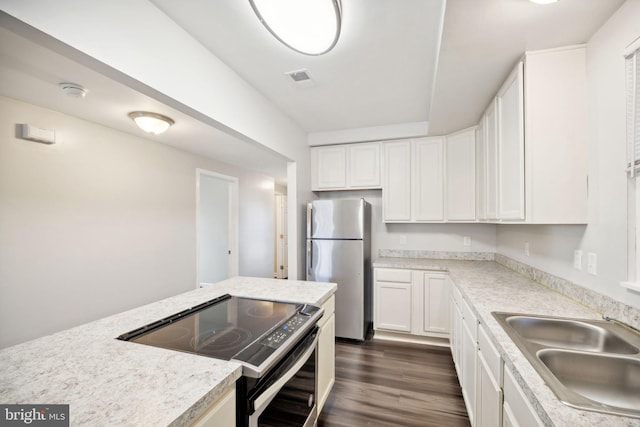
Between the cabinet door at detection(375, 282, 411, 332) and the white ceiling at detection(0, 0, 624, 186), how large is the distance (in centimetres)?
184

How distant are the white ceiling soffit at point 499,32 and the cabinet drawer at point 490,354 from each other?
4.96ft

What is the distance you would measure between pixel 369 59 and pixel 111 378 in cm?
216

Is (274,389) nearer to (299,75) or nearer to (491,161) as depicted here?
(299,75)

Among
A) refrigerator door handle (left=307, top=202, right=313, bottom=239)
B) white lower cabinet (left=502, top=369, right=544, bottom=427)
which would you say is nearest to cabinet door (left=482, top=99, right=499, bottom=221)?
white lower cabinet (left=502, top=369, right=544, bottom=427)

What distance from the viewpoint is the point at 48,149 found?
2.30 meters

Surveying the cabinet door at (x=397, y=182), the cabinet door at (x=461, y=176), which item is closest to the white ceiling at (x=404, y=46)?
the cabinet door at (x=461, y=176)

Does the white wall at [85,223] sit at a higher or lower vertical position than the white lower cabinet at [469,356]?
higher

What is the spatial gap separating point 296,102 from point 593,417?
2.65 metres

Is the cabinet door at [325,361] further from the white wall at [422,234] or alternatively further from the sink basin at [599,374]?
the white wall at [422,234]

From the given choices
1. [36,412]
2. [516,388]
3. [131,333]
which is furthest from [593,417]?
[131,333]

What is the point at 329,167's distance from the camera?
355 cm

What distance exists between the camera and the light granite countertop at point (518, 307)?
0.66 m

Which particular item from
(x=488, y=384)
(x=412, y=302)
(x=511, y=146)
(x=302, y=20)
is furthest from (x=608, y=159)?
(x=412, y=302)

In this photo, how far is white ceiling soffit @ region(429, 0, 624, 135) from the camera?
1194mm
